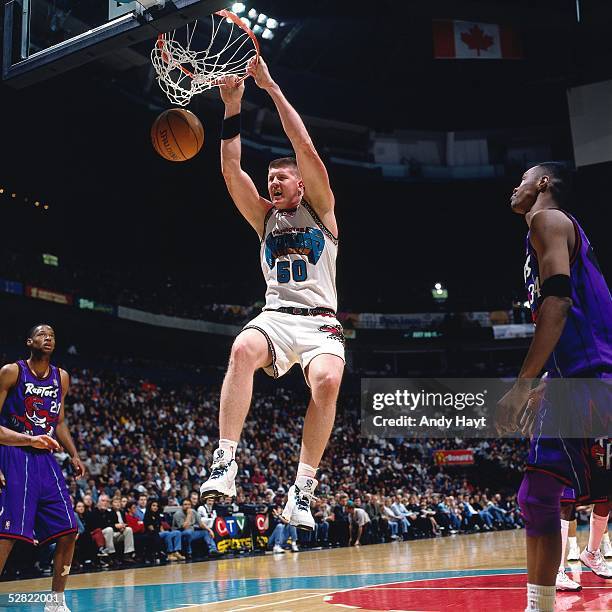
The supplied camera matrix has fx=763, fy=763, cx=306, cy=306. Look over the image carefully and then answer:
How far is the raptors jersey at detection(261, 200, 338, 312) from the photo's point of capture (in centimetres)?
442

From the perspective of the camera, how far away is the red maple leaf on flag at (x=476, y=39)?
24.1 metres

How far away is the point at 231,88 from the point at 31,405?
3.45m

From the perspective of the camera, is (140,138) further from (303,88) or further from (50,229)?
(303,88)

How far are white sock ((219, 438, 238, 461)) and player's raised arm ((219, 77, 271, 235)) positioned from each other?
1314 mm

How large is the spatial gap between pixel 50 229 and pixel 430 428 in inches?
695

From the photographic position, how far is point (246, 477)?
20.0 metres

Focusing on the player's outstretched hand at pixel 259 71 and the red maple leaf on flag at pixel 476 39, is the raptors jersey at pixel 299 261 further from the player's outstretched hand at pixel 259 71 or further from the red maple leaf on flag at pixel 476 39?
the red maple leaf on flag at pixel 476 39

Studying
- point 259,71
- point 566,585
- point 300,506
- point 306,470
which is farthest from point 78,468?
point 566,585

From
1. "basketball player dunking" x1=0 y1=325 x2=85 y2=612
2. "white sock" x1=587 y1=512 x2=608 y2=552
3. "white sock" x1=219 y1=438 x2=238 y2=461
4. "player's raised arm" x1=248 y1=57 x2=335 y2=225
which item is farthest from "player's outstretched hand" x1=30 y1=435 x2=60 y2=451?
"white sock" x1=587 y1=512 x2=608 y2=552

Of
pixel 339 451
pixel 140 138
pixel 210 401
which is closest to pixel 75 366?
pixel 210 401

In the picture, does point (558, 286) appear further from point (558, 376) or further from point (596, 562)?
point (596, 562)

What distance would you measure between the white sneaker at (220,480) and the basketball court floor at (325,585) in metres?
3.61

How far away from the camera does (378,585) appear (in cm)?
895

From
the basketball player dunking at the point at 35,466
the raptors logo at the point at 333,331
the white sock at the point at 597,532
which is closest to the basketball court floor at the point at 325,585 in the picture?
the white sock at the point at 597,532
